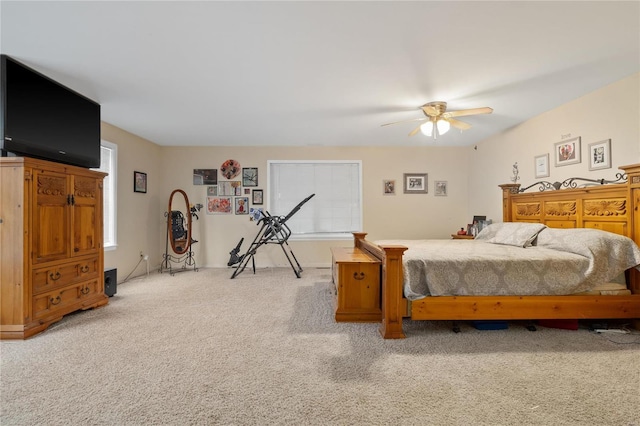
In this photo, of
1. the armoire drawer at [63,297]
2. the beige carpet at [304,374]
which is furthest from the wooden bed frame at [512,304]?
the armoire drawer at [63,297]

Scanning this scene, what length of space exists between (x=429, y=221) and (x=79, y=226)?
5055 millimetres

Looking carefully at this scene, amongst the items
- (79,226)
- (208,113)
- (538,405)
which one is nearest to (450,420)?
(538,405)

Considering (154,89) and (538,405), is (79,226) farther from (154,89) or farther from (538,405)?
(538,405)

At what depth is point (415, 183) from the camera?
17.9ft

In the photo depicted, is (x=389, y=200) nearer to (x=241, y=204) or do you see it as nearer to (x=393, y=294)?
(x=241, y=204)

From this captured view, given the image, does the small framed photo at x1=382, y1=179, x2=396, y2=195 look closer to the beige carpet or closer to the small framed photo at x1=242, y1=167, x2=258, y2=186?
the small framed photo at x1=242, y1=167, x2=258, y2=186

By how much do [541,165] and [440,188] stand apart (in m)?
1.88

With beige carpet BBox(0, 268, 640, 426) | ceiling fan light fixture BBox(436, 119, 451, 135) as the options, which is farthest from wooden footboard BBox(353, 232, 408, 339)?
ceiling fan light fixture BBox(436, 119, 451, 135)

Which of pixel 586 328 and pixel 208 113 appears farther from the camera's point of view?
pixel 208 113

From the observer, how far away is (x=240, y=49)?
2.21m

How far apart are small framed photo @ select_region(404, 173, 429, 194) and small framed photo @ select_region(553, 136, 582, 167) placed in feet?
7.13

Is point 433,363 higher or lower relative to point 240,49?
lower

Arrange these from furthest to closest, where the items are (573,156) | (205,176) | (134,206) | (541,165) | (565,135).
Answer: (205,176) → (134,206) → (541,165) → (565,135) → (573,156)

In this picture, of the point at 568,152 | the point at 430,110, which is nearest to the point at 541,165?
the point at 568,152
